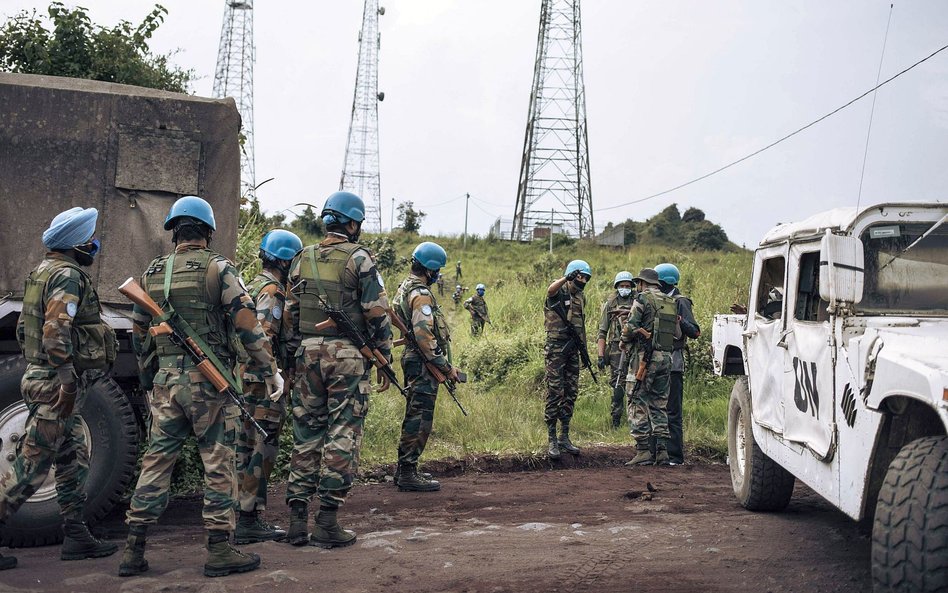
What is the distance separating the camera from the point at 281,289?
570 cm

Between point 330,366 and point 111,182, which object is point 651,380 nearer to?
point 330,366

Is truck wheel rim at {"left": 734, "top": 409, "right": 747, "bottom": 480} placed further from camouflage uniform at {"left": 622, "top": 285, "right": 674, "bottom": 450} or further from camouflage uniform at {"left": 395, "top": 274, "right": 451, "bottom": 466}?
camouflage uniform at {"left": 395, "top": 274, "right": 451, "bottom": 466}

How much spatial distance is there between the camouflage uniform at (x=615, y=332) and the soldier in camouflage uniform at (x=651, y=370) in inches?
52.0

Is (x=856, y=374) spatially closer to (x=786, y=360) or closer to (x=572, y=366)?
(x=786, y=360)

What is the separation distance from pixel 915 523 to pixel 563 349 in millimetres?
5435

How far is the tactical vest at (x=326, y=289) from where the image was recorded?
520cm

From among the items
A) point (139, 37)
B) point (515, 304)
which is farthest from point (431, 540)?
point (515, 304)

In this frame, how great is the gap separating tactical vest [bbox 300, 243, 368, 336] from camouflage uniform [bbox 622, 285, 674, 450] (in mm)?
3748

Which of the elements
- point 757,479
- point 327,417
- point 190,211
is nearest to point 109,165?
point 190,211

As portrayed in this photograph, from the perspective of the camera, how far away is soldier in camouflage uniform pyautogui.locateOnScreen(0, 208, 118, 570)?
14.8 ft

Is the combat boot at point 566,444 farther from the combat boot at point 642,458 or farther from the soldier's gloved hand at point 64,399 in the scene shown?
the soldier's gloved hand at point 64,399

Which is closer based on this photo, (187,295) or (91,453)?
(187,295)

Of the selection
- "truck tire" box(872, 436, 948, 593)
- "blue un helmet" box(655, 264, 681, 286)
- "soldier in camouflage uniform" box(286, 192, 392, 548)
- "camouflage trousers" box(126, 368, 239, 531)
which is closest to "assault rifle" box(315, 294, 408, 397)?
"soldier in camouflage uniform" box(286, 192, 392, 548)

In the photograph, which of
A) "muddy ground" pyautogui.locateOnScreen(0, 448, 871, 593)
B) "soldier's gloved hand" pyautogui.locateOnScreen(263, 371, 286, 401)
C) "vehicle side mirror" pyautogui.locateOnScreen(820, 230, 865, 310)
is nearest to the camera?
"vehicle side mirror" pyautogui.locateOnScreen(820, 230, 865, 310)
